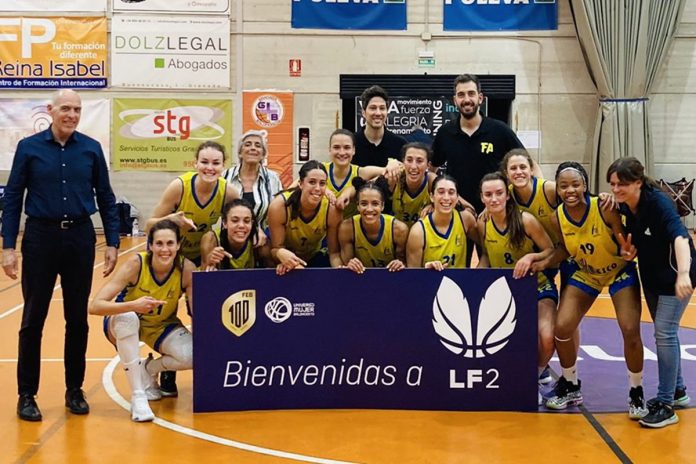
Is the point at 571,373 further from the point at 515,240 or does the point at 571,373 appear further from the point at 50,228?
the point at 50,228

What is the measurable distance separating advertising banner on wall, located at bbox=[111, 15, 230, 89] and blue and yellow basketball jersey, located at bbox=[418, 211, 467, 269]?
9.69 metres

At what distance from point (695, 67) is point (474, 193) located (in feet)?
33.6

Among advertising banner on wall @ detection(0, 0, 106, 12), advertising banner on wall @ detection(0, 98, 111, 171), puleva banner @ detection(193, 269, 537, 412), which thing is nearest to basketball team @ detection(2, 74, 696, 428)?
puleva banner @ detection(193, 269, 537, 412)

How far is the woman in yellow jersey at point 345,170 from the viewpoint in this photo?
4.62 m

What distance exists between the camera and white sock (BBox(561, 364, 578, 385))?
14.1ft

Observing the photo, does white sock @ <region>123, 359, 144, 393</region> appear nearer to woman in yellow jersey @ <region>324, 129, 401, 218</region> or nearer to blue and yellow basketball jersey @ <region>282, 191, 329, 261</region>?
blue and yellow basketball jersey @ <region>282, 191, 329, 261</region>

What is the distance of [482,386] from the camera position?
421 cm

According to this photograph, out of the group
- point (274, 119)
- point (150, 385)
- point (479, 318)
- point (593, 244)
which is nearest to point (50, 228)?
point (150, 385)

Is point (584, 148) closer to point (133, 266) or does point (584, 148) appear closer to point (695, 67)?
point (695, 67)

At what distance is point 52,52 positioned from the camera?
13188 millimetres

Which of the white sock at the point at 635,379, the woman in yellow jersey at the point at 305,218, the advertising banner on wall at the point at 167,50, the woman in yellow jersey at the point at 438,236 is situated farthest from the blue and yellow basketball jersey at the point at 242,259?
the advertising banner on wall at the point at 167,50

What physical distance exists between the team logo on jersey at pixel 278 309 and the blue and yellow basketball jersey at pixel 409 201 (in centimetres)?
109

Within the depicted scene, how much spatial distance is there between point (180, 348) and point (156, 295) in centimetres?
32

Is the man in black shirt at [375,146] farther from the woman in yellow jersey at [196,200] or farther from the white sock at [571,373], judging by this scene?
the white sock at [571,373]
